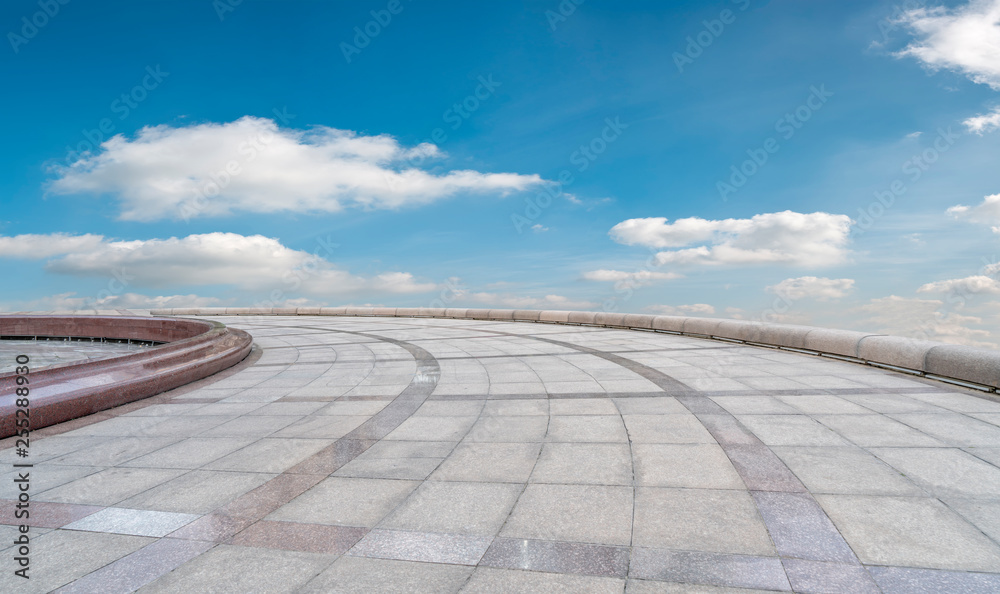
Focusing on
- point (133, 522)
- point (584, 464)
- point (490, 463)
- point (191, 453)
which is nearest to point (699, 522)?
point (584, 464)

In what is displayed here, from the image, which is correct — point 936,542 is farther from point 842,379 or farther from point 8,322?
point 8,322

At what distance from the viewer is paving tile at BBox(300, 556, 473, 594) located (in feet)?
9.36

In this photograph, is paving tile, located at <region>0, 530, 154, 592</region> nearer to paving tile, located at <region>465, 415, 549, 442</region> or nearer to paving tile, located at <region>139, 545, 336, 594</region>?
paving tile, located at <region>139, 545, 336, 594</region>

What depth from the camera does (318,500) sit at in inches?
159

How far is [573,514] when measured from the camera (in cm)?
367

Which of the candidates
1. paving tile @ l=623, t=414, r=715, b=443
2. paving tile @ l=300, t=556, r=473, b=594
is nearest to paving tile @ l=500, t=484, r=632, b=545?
→ paving tile @ l=300, t=556, r=473, b=594

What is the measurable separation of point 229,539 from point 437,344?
426 inches

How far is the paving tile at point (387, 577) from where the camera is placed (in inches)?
112

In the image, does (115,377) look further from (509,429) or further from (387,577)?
(387,577)

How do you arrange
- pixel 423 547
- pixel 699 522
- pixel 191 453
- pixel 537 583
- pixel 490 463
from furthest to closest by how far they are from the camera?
1. pixel 191 453
2. pixel 490 463
3. pixel 699 522
4. pixel 423 547
5. pixel 537 583

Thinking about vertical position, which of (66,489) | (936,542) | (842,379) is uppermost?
(842,379)

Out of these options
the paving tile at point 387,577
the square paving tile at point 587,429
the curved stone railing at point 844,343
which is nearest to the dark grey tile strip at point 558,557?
the paving tile at point 387,577

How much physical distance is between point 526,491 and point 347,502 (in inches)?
56.7

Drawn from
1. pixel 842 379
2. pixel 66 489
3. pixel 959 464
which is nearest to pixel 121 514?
pixel 66 489
